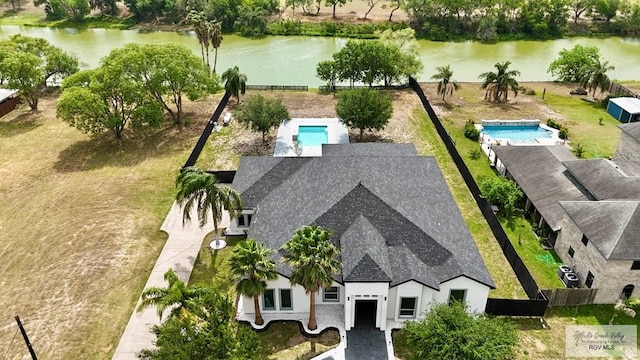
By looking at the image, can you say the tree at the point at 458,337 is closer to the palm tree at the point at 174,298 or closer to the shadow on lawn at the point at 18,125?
the palm tree at the point at 174,298

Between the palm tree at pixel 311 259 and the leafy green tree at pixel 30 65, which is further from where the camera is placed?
the leafy green tree at pixel 30 65

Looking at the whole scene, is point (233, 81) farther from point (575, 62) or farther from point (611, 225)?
point (575, 62)

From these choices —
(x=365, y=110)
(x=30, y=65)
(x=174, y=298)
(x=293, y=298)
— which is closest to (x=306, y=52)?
(x=365, y=110)

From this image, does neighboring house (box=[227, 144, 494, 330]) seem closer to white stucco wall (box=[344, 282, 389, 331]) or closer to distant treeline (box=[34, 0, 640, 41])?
white stucco wall (box=[344, 282, 389, 331])

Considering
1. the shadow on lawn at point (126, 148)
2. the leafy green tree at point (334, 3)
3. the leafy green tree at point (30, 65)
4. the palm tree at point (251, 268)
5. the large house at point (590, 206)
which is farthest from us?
the leafy green tree at point (334, 3)

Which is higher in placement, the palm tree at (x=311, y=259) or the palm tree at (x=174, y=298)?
the palm tree at (x=311, y=259)

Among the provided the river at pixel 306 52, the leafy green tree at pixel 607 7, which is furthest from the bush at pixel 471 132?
the leafy green tree at pixel 607 7
